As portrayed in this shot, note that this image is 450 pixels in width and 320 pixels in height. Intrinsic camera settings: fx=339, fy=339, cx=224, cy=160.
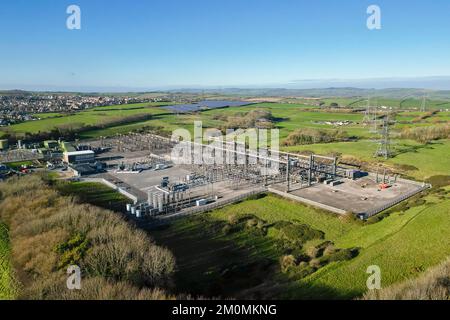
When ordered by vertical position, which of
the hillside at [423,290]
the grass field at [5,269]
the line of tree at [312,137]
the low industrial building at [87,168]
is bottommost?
the grass field at [5,269]

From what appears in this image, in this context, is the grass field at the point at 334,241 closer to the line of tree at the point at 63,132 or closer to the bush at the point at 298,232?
the bush at the point at 298,232

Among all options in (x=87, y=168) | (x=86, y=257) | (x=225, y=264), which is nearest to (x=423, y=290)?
(x=225, y=264)

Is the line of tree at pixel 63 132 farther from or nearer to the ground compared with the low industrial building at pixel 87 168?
farther from the ground

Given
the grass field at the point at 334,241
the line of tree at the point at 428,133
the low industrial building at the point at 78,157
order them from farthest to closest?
the line of tree at the point at 428,133, the low industrial building at the point at 78,157, the grass field at the point at 334,241

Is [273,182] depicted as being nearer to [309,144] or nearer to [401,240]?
[401,240]

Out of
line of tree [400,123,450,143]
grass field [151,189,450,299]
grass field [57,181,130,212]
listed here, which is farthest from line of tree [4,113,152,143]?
line of tree [400,123,450,143]

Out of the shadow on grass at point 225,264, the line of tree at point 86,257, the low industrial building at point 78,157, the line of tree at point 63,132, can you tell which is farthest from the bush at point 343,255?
the line of tree at point 63,132
